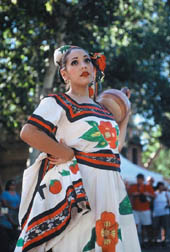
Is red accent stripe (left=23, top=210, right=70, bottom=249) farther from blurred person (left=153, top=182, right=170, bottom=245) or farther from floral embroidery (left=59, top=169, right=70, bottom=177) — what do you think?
blurred person (left=153, top=182, right=170, bottom=245)

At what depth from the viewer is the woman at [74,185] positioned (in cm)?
276

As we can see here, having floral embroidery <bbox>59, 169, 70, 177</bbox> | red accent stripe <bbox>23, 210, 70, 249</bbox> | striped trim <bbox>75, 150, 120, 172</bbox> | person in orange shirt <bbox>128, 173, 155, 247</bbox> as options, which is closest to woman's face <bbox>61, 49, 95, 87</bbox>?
striped trim <bbox>75, 150, 120, 172</bbox>

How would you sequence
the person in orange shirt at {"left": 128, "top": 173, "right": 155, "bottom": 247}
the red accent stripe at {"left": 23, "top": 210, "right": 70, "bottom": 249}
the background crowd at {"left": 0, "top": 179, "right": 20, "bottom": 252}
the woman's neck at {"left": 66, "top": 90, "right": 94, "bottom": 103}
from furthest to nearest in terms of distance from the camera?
1. the person in orange shirt at {"left": 128, "top": 173, "right": 155, "bottom": 247}
2. the background crowd at {"left": 0, "top": 179, "right": 20, "bottom": 252}
3. the woman's neck at {"left": 66, "top": 90, "right": 94, "bottom": 103}
4. the red accent stripe at {"left": 23, "top": 210, "right": 70, "bottom": 249}

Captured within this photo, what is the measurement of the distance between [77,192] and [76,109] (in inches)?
22.0

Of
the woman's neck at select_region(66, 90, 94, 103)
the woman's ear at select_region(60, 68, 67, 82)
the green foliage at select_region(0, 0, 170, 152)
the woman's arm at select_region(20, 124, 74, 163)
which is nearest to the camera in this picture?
the woman's arm at select_region(20, 124, 74, 163)

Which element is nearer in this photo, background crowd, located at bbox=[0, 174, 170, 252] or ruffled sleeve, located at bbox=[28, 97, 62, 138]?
ruffled sleeve, located at bbox=[28, 97, 62, 138]

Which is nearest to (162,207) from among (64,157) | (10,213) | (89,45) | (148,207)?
(148,207)

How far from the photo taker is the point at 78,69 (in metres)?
3.18

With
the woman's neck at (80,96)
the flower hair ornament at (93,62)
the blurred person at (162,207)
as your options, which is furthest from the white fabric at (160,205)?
the woman's neck at (80,96)

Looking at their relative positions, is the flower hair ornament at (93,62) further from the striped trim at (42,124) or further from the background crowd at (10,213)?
the background crowd at (10,213)

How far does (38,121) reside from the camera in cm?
291

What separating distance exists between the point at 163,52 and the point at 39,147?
1511cm

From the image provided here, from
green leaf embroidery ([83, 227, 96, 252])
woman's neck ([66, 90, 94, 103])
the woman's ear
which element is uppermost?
the woman's ear

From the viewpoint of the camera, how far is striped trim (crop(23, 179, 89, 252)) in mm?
2732
